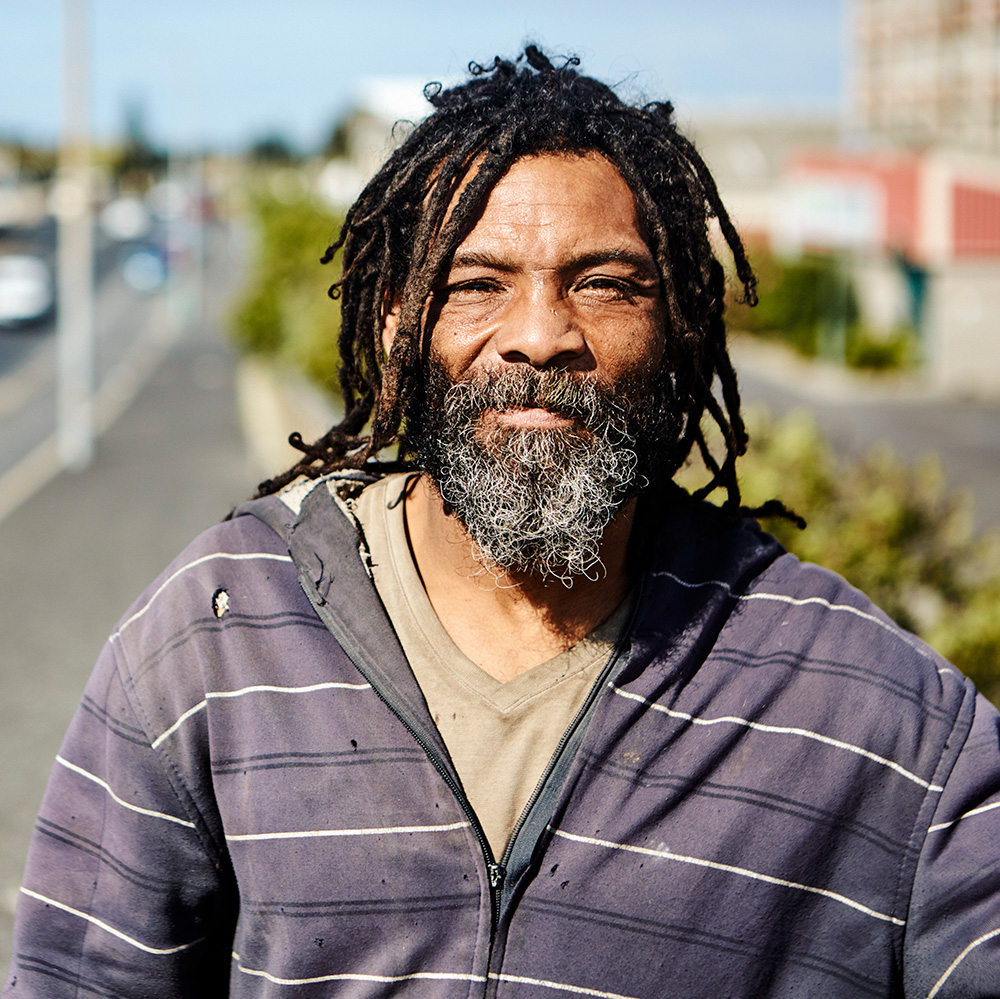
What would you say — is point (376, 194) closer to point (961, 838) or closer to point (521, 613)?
point (521, 613)

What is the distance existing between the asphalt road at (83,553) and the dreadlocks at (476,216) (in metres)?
2.81

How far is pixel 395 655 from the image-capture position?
73.9 inches

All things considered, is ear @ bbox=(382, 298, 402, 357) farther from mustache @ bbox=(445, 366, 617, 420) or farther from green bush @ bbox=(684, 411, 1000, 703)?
green bush @ bbox=(684, 411, 1000, 703)

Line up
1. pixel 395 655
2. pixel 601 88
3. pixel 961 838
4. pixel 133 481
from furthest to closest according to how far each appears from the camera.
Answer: pixel 133 481, pixel 601 88, pixel 395 655, pixel 961 838

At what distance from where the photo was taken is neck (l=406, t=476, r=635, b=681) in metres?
2.00

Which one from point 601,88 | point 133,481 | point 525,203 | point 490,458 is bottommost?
point 133,481

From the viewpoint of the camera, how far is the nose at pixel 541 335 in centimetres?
187

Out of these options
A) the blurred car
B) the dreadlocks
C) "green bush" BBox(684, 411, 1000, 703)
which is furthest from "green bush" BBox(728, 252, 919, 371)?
the dreadlocks

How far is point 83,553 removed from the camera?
10.3 m

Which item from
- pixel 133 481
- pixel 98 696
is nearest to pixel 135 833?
pixel 98 696

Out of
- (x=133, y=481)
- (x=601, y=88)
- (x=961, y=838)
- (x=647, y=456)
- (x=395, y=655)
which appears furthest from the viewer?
(x=133, y=481)

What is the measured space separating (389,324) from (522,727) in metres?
0.75

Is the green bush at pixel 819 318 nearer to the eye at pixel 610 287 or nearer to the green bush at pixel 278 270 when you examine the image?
the green bush at pixel 278 270

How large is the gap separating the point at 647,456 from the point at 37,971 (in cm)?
116
